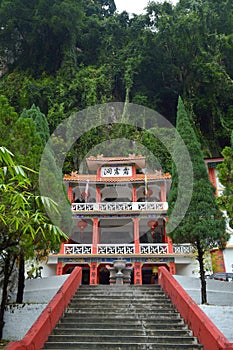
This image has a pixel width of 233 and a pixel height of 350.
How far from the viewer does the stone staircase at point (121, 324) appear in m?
6.40

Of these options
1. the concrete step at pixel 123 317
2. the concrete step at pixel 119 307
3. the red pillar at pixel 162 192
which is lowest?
the concrete step at pixel 123 317

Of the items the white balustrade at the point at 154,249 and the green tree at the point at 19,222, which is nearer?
the green tree at the point at 19,222

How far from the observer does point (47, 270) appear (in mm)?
17469

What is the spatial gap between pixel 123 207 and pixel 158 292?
27.0ft

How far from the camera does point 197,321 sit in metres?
6.49

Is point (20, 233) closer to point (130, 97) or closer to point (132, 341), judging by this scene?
point (132, 341)

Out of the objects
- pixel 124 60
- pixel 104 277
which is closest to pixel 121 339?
pixel 104 277

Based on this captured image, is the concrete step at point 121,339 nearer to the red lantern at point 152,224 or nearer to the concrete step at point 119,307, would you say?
the concrete step at point 119,307

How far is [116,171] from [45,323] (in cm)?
1333

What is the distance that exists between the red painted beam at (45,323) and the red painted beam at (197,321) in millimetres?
2882

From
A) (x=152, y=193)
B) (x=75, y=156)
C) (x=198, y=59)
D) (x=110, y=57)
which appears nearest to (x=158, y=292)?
(x=152, y=193)

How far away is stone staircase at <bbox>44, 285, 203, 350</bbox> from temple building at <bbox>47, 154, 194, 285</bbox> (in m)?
6.67

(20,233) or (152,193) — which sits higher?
(152,193)

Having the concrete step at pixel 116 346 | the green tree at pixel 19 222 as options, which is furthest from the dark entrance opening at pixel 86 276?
the concrete step at pixel 116 346
